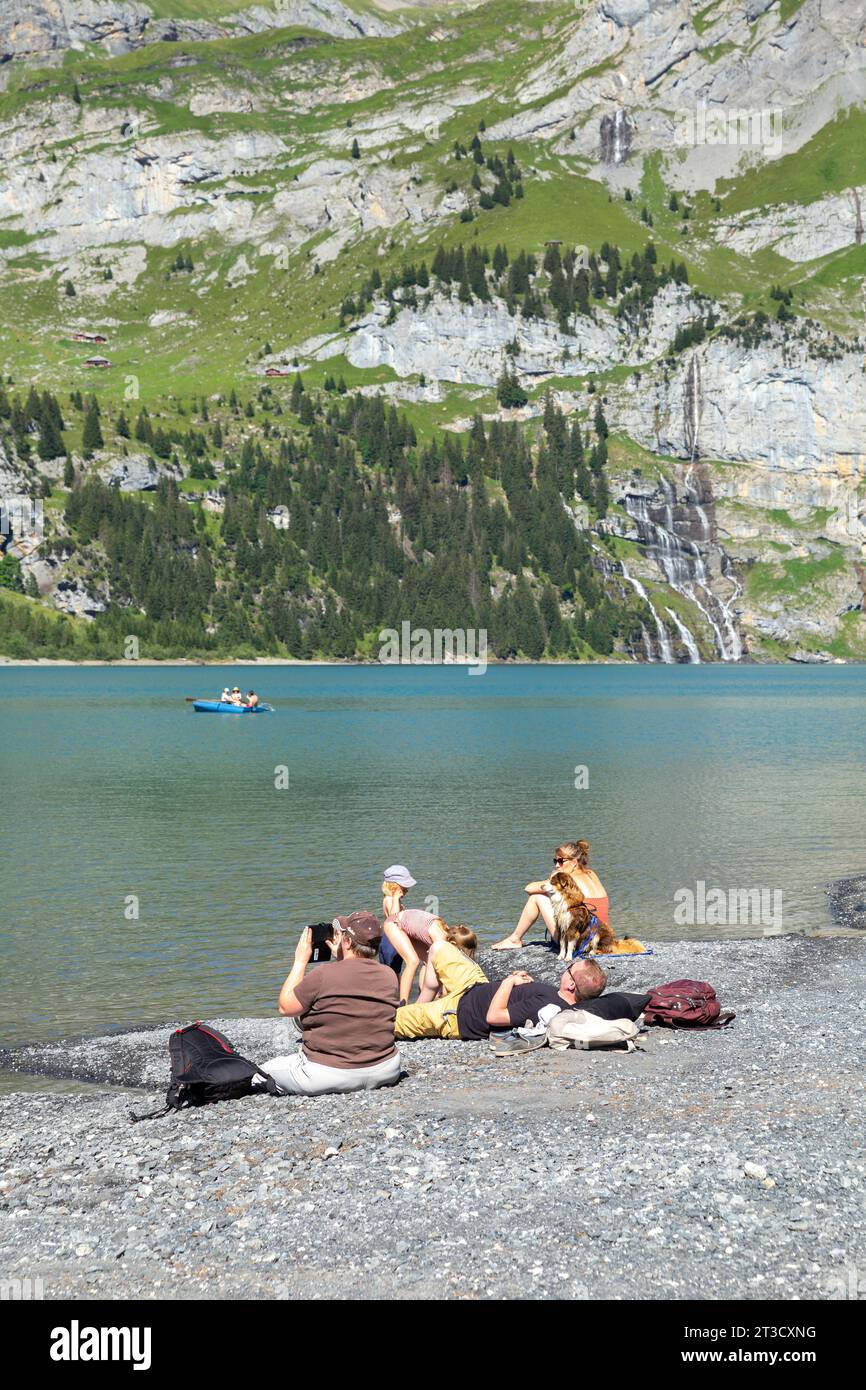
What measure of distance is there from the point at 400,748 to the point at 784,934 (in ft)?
213

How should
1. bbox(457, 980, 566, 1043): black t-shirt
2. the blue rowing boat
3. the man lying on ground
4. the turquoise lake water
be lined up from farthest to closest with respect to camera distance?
the blue rowing boat → the turquoise lake water → the man lying on ground → bbox(457, 980, 566, 1043): black t-shirt

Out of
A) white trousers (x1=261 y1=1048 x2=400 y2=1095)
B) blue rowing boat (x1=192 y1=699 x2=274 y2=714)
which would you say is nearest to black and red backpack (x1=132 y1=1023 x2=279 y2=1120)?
white trousers (x1=261 y1=1048 x2=400 y2=1095)

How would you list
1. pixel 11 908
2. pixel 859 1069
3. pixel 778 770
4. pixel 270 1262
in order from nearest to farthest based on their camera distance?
pixel 270 1262
pixel 859 1069
pixel 11 908
pixel 778 770

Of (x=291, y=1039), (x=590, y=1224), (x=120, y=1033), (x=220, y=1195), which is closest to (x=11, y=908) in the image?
(x=120, y=1033)

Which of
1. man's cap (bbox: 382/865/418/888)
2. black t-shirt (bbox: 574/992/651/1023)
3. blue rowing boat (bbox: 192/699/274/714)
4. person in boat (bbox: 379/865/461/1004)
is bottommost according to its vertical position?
blue rowing boat (bbox: 192/699/274/714)

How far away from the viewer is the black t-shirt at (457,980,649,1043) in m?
22.5

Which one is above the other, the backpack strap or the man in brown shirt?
the man in brown shirt

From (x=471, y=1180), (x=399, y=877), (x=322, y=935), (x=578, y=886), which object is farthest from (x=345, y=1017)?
(x=578, y=886)

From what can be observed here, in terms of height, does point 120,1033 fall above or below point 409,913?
below

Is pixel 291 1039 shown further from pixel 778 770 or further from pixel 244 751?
pixel 244 751

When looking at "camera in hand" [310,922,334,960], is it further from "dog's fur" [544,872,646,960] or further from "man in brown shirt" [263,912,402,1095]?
"dog's fur" [544,872,646,960]

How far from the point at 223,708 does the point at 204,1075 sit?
123783mm

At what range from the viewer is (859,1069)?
68.3ft

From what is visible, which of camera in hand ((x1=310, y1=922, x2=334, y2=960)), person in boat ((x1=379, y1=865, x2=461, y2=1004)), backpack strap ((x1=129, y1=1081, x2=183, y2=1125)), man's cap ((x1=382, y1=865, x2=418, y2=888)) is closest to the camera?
backpack strap ((x1=129, y1=1081, x2=183, y2=1125))
